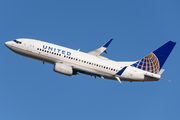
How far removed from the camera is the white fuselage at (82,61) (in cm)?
6388

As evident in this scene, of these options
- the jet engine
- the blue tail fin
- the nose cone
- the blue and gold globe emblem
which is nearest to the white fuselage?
the jet engine

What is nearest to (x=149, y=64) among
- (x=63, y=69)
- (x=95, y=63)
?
(x=95, y=63)

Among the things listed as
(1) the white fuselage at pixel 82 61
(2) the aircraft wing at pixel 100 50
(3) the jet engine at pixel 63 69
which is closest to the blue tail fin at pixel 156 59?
(1) the white fuselage at pixel 82 61

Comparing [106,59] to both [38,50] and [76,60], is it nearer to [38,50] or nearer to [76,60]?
[76,60]

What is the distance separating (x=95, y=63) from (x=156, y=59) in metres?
15.0

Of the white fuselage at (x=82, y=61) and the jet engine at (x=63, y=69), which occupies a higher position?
the white fuselage at (x=82, y=61)

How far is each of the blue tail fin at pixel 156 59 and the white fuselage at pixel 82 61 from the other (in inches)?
52.7

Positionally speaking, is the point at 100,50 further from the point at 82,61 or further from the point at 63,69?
the point at 63,69

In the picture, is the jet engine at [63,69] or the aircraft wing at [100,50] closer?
the jet engine at [63,69]

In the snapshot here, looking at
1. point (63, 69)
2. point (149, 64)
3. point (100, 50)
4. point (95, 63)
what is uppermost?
point (100, 50)

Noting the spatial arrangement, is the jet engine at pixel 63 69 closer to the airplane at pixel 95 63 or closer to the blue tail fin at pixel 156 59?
the airplane at pixel 95 63

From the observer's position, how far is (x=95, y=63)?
63812mm

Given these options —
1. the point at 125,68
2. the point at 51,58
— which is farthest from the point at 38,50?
the point at 125,68

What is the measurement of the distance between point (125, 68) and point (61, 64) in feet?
50.0
